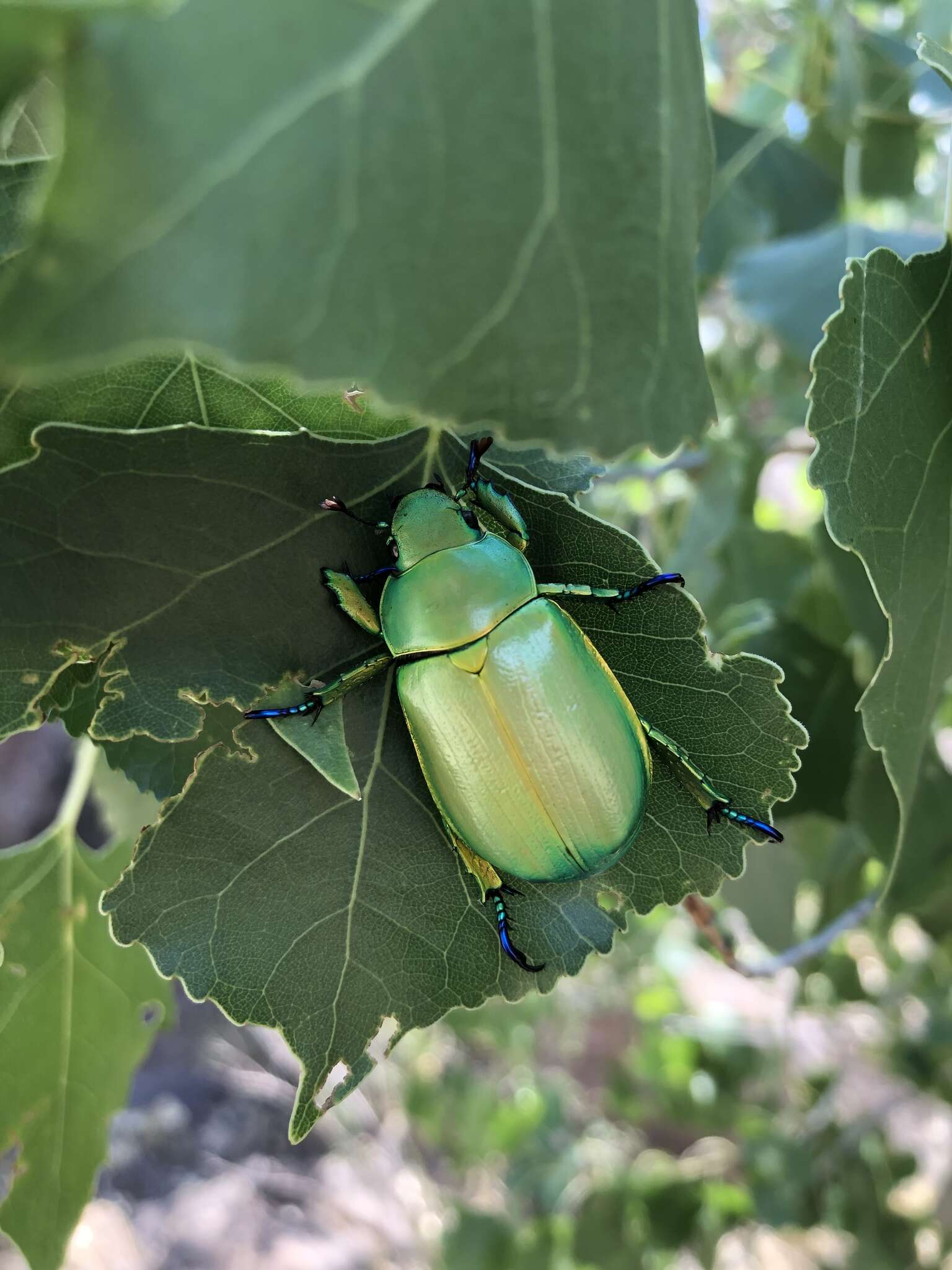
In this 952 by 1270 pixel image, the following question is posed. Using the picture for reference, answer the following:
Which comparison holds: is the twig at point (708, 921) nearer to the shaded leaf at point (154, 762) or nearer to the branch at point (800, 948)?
the branch at point (800, 948)

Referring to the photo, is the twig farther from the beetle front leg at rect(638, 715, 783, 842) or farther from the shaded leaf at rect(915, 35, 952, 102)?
the shaded leaf at rect(915, 35, 952, 102)

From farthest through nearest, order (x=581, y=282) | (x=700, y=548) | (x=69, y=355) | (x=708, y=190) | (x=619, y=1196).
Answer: (x=619, y=1196)
(x=700, y=548)
(x=708, y=190)
(x=581, y=282)
(x=69, y=355)

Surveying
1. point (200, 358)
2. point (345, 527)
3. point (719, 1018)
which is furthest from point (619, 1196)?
point (200, 358)

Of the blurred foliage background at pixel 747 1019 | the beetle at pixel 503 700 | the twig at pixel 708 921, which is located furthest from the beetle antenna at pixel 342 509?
the twig at pixel 708 921

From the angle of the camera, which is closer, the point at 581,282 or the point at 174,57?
the point at 174,57

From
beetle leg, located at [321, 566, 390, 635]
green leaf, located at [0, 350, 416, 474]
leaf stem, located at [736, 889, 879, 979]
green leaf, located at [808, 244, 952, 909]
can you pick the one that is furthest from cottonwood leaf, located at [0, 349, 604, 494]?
leaf stem, located at [736, 889, 879, 979]

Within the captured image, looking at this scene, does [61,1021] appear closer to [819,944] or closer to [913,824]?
[819,944]

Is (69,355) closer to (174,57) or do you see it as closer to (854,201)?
(174,57)

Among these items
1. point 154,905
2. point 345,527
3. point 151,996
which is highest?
point 345,527
